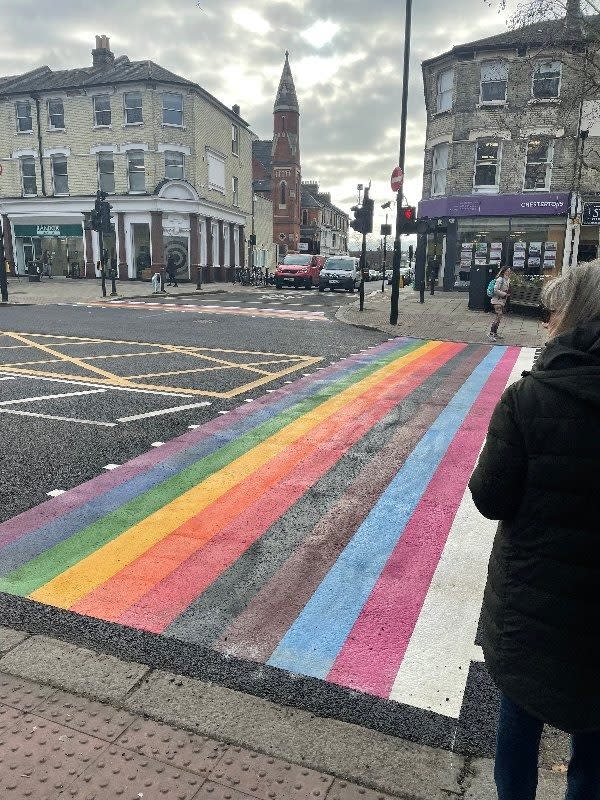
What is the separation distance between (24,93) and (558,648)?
42664 mm

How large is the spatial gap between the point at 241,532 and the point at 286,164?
234ft

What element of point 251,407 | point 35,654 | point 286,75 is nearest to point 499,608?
point 35,654

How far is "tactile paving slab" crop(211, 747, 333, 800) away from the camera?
2047mm

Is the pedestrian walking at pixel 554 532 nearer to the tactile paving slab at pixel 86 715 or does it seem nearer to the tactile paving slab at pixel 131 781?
the tactile paving slab at pixel 131 781

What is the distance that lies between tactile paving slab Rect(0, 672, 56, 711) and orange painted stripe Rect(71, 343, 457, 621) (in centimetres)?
58

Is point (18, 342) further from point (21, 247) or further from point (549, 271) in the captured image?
point (21, 247)

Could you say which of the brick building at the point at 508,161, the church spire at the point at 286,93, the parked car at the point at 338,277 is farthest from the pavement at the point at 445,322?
the church spire at the point at 286,93

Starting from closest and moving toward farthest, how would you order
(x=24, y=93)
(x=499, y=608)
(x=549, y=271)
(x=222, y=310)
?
(x=499, y=608), (x=222, y=310), (x=549, y=271), (x=24, y=93)

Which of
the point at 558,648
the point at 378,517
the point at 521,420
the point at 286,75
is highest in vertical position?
the point at 286,75

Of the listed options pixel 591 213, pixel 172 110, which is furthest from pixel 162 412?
pixel 172 110

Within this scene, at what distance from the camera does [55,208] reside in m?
36.3

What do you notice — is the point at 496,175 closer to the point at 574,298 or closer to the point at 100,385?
the point at 100,385

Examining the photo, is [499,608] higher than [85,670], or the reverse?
[499,608]

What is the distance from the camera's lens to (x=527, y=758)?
1.79m
